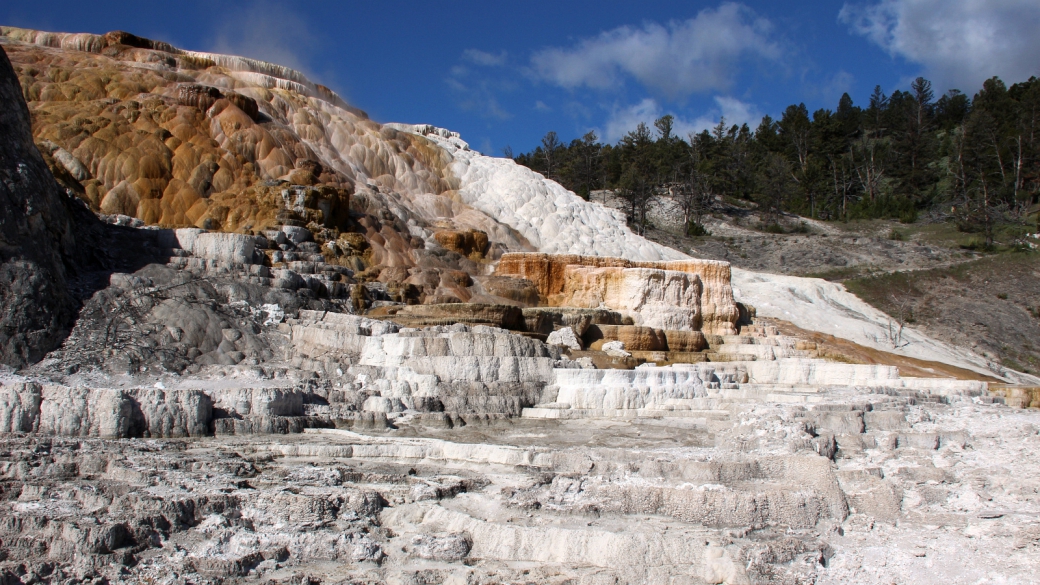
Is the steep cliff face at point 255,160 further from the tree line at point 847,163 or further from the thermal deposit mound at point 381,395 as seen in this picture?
the tree line at point 847,163

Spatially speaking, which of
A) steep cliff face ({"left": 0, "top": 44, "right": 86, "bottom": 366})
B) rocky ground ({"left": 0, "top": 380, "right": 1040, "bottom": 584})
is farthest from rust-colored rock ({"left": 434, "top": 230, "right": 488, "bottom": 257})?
rocky ground ({"left": 0, "top": 380, "right": 1040, "bottom": 584})

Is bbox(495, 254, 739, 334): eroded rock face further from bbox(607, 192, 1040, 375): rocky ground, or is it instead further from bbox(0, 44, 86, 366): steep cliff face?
bbox(0, 44, 86, 366): steep cliff face

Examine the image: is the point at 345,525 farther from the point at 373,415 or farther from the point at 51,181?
the point at 51,181

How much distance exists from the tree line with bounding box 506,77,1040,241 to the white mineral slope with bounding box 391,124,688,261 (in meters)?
8.16

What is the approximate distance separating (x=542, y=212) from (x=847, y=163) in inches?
1022

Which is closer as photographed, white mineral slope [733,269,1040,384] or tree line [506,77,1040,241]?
white mineral slope [733,269,1040,384]

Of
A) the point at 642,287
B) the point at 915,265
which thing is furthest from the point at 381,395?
the point at 915,265

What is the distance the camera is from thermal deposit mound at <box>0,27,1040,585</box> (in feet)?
16.2

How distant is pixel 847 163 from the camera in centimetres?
4347

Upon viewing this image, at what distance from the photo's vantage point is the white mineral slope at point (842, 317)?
2048 centimetres

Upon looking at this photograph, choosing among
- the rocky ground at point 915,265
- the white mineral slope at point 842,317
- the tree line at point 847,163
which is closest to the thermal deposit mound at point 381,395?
the white mineral slope at point 842,317

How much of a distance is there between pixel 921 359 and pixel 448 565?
18.0m

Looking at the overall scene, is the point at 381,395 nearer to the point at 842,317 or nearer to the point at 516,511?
the point at 516,511

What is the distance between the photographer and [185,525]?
16.7 ft
